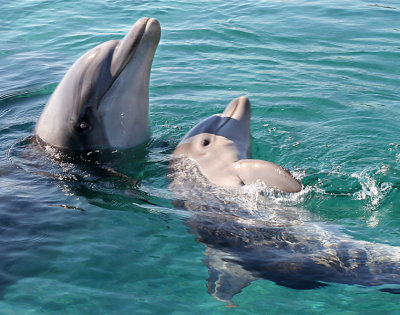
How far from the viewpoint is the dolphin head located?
6191 mm

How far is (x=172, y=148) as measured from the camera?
7.83 meters

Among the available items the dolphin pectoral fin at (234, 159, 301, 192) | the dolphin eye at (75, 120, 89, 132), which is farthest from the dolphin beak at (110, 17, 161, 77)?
the dolphin pectoral fin at (234, 159, 301, 192)

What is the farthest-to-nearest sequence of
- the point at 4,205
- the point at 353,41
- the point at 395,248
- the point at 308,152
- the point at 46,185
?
the point at 353,41, the point at 308,152, the point at 46,185, the point at 4,205, the point at 395,248

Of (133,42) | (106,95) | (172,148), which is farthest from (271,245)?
(133,42)

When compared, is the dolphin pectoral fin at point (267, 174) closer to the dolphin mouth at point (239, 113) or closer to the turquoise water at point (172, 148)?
the turquoise water at point (172, 148)

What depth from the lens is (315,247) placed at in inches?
225

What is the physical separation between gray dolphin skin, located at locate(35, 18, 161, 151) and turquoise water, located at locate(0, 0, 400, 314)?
338mm

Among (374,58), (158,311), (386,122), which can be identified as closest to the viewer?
(158,311)

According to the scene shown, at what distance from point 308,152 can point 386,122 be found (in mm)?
1973

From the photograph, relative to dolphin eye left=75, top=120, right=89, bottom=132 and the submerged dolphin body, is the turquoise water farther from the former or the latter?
dolphin eye left=75, top=120, right=89, bottom=132

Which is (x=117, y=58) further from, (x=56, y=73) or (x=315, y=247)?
(x=56, y=73)

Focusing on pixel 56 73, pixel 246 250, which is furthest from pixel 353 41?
pixel 246 250

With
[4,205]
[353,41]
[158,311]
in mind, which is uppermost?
[353,41]

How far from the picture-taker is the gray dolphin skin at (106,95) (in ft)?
22.1
